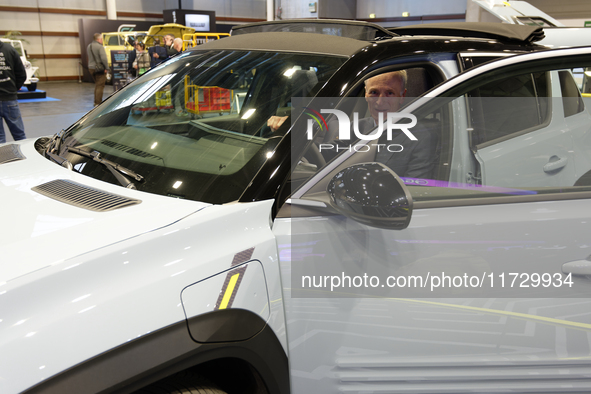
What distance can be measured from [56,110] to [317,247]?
11.2 m

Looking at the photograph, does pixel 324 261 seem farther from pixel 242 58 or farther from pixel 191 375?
pixel 242 58

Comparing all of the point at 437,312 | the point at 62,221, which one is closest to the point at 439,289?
the point at 437,312

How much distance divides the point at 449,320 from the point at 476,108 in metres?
0.73

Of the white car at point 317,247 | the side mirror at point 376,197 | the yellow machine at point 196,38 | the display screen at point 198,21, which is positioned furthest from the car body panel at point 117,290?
the display screen at point 198,21

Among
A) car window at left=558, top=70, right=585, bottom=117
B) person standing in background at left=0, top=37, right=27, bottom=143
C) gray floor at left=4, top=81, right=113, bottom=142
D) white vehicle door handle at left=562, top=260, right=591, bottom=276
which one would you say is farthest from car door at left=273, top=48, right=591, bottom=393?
gray floor at left=4, top=81, right=113, bottom=142

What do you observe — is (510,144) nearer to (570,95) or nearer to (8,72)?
(570,95)

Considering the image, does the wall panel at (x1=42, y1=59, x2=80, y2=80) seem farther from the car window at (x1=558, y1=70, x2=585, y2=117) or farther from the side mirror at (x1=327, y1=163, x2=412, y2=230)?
the side mirror at (x1=327, y1=163, x2=412, y2=230)

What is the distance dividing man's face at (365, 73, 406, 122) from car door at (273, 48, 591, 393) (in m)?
0.24

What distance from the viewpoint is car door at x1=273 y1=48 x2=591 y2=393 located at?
1309 mm

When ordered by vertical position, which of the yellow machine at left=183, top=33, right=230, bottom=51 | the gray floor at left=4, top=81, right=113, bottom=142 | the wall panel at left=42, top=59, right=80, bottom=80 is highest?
the yellow machine at left=183, top=33, right=230, bottom=51

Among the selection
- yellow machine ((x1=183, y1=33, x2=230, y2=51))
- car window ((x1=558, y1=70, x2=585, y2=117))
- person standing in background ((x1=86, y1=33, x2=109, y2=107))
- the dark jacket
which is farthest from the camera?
→ yellow machine ((x1=183, y1=33, x2=230, y2=51))

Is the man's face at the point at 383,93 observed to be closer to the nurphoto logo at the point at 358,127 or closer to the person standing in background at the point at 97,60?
the nurphoto logo at the point at 358,127

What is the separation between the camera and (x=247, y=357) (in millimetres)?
1243

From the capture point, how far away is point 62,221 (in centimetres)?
122
